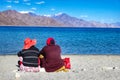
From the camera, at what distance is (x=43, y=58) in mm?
12750

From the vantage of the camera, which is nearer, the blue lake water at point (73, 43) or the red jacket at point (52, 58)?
the red jacket at point (52, 58)

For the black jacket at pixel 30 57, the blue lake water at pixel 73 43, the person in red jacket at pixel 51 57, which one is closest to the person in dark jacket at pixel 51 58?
the person in red jacket at pixel 51 57

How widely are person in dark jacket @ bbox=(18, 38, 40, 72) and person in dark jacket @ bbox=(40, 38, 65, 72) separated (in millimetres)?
238

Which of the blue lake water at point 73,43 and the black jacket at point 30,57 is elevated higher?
the black jacket at point 30,57

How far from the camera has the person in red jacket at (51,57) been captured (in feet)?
41.3

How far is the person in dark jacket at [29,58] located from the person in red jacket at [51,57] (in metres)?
0.23

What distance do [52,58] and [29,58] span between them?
770 mm

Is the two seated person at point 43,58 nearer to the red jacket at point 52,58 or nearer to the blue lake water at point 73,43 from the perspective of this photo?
the red jacket at point 52,58

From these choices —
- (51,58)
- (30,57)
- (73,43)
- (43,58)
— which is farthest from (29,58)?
(73,43)

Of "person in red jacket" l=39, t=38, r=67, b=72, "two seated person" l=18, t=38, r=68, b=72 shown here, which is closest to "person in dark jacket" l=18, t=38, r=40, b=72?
"two seated person" l=18, t=38, r=68, b=72

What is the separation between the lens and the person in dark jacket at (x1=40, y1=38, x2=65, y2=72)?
12602mm

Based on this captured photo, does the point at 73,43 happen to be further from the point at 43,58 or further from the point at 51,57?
the point at 51,57

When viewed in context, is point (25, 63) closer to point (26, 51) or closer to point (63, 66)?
point (26, 51)

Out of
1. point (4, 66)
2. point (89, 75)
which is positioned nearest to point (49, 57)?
point (89, 75)
